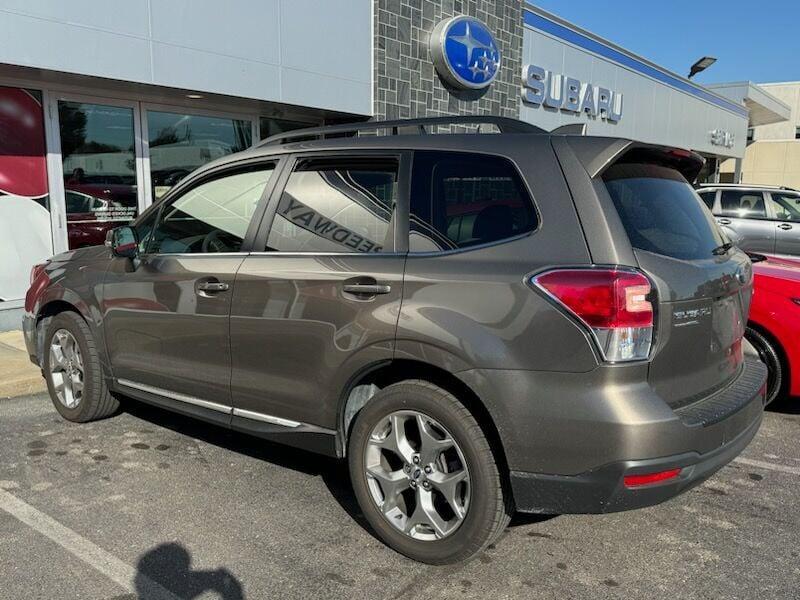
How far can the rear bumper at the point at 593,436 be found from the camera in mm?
2488

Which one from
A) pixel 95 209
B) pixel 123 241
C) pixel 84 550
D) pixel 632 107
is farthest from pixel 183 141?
pixel 632 107

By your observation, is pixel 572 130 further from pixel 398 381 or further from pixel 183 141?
pixel 183 141

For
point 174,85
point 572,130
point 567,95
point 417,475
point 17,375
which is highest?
point 567,95

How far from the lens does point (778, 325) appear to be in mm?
4695

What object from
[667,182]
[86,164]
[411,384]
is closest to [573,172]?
[667,182]

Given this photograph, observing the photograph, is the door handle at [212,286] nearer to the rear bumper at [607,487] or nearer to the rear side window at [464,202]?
the rear side window at [464,202]

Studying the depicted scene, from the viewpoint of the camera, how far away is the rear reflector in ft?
8.28

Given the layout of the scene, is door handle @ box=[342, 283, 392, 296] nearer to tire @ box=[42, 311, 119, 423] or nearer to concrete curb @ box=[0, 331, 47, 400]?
tire @ box=[42, 311, 119, 423]

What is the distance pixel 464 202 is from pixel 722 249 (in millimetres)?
1272

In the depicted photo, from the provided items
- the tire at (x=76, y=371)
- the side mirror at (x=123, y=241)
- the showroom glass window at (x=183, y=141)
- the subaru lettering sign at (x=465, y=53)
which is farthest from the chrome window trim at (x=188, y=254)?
the subaru lettering sign at (x=465, y=53)

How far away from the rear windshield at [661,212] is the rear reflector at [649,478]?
2.82 ft

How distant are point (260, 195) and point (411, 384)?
1.40 meters

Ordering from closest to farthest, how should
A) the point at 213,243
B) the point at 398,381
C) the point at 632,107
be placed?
1. the point at 398,381
2. the point at 213,243
3. the point at 632,107

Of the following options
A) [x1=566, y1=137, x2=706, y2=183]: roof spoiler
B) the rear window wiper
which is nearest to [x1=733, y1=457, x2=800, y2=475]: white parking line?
the rear window wiper
